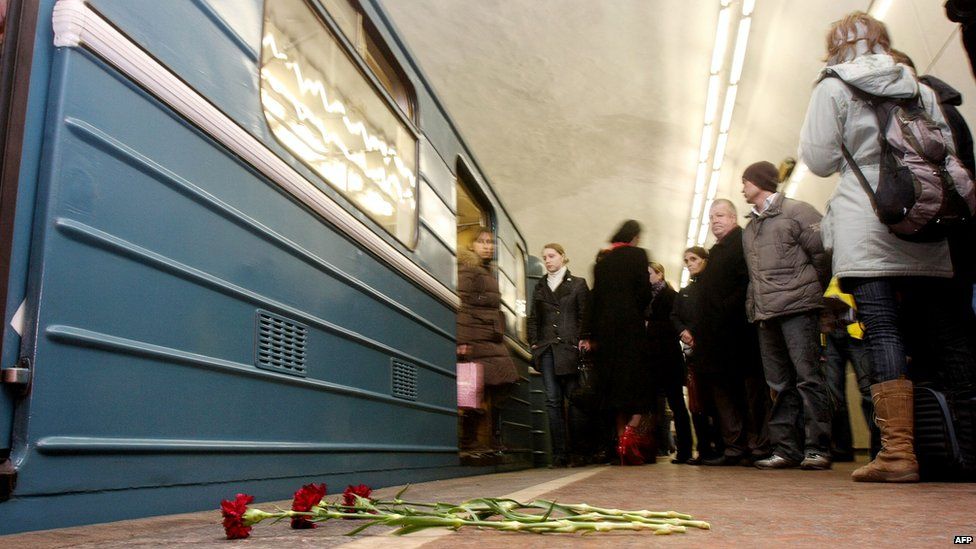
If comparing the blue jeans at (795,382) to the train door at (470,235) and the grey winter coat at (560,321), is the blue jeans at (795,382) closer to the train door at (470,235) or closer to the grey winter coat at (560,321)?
the train door at (470,235)

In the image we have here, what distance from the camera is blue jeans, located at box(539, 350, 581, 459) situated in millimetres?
6113

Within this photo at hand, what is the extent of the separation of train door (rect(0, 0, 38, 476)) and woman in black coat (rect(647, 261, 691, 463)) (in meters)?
4.91

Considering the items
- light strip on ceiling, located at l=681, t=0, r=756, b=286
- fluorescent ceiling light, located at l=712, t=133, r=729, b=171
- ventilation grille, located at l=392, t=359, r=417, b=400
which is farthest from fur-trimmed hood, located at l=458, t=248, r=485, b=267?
fluorescent ceiling light, located at l=712, t=133, r=729, b=171

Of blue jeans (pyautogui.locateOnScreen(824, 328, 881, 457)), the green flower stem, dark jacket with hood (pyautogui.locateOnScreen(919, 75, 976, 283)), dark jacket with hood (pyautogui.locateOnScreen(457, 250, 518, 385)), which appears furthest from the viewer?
dark jacket with hood (pyautogui.locateOnScreen(457, 250, 518, 385))

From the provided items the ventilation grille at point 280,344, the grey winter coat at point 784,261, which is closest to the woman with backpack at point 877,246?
the grey winter coat at point 784,261

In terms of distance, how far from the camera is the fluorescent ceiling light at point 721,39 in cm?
686

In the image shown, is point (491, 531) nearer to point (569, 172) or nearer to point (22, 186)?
point (22, 186)

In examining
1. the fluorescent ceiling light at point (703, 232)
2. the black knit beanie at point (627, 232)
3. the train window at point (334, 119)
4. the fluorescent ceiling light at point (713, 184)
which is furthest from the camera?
the fluorescent ceiling light at point (703, 232)

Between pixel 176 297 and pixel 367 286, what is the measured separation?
52.9 inches

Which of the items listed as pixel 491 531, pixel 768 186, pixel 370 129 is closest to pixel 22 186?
pixel 491 531

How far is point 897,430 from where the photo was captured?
2.72 m

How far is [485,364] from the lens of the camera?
17.3ft

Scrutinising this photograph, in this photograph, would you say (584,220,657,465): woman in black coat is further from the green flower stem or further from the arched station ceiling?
the green flower stem

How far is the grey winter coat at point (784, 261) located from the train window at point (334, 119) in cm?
194
